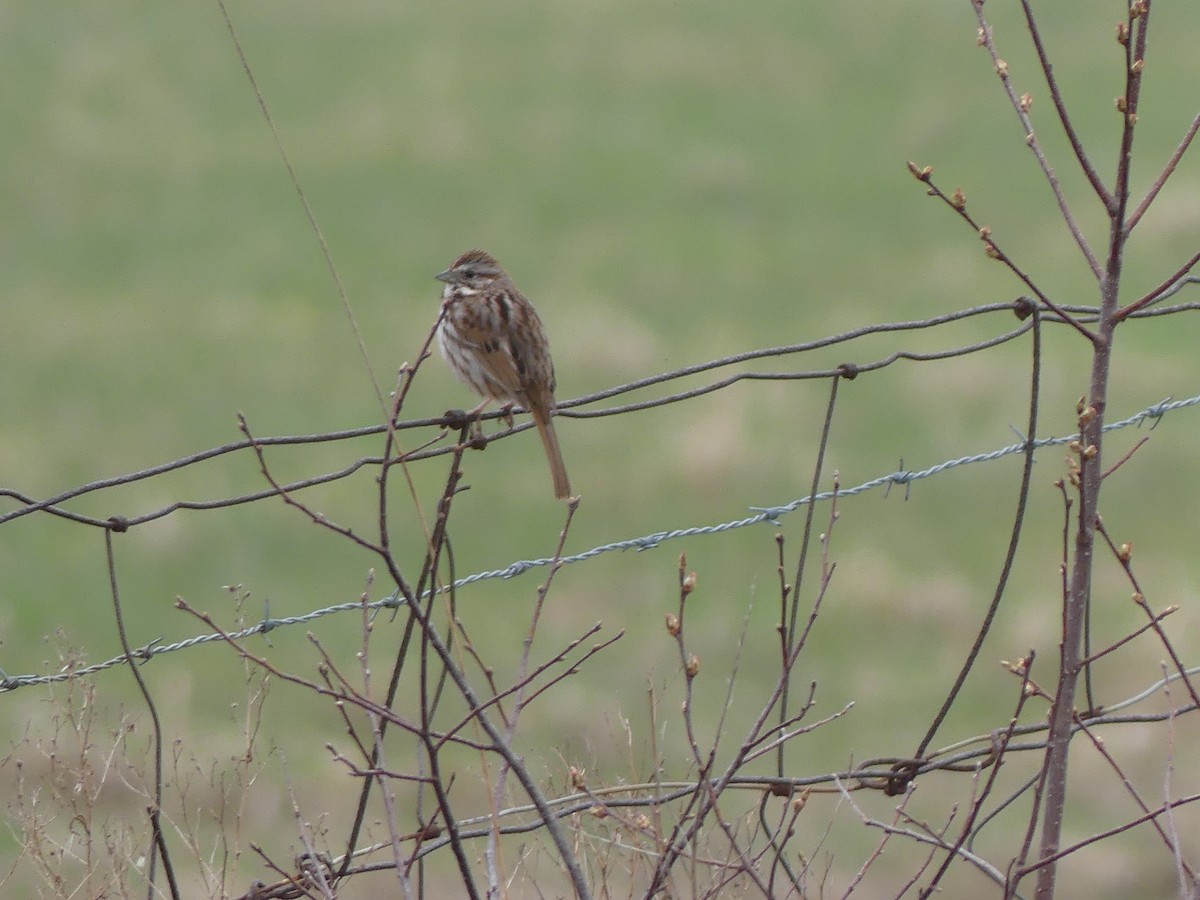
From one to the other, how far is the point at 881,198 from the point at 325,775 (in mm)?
10977

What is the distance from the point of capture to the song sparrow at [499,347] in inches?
244

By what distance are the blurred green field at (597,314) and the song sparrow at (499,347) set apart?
1.35 meters

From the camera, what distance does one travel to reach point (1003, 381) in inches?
553

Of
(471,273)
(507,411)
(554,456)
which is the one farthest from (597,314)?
(554,456)

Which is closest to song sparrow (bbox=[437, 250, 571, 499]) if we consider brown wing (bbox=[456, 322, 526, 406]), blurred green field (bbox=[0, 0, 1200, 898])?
brown wing (bbox=[456, 322, 526, 406])

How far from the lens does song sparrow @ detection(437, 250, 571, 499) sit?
6191mm

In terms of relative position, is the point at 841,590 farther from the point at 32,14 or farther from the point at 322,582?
the point at 32,14

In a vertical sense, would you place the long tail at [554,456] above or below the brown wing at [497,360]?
below

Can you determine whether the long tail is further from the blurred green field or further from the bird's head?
the blurred green field

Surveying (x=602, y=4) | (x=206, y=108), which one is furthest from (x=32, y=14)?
(x=602, y=4)

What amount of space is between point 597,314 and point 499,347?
30.3 ft

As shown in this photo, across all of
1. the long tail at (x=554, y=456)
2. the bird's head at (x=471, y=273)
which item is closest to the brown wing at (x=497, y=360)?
the long tail at (x=554, y=456)

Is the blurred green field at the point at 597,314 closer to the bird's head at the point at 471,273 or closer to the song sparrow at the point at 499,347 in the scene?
the song sparrow at the point at 499,347

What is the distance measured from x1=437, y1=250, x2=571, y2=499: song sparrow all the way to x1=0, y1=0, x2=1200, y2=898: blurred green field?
135 centimetres
